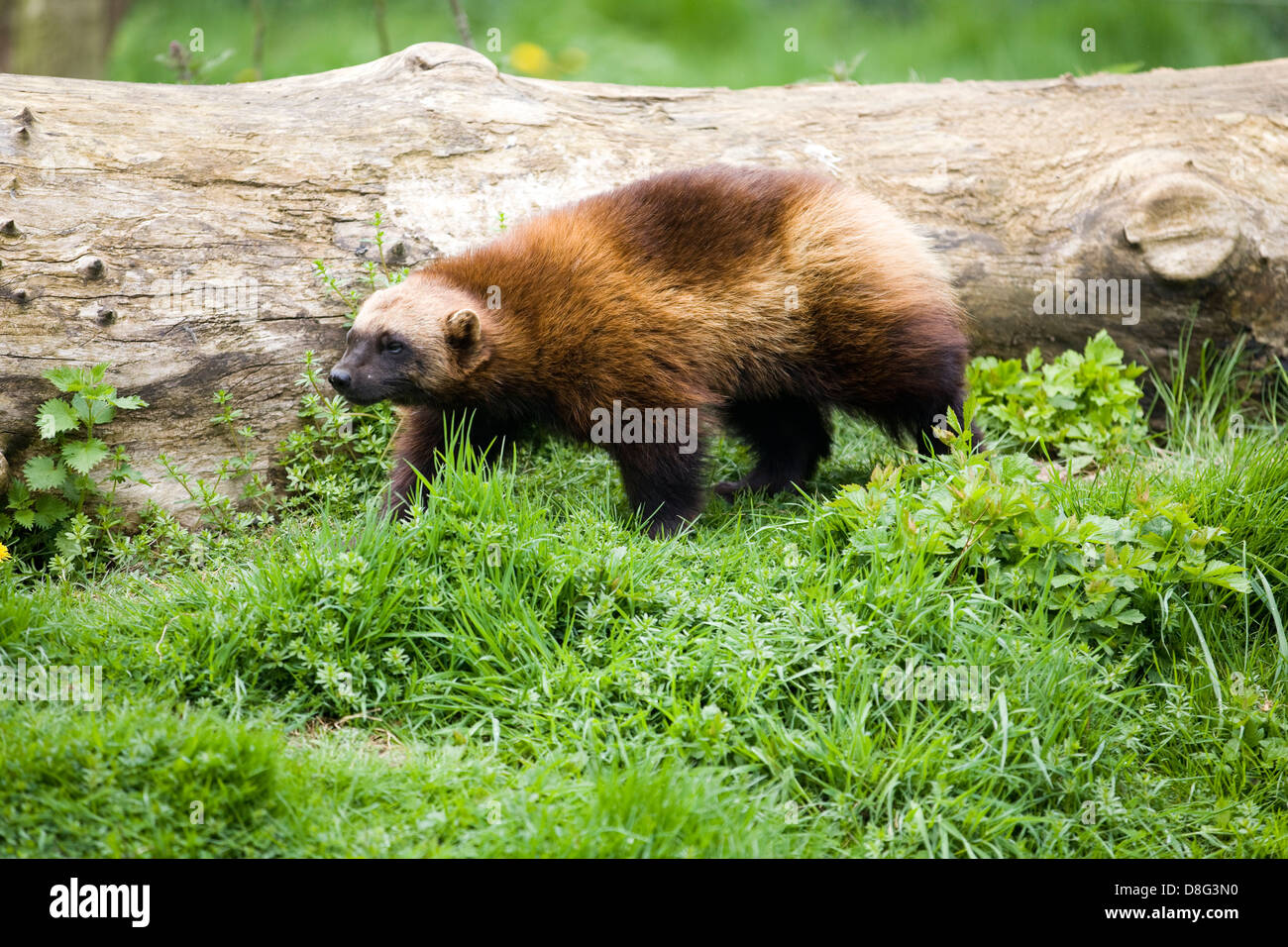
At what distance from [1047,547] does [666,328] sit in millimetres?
1669

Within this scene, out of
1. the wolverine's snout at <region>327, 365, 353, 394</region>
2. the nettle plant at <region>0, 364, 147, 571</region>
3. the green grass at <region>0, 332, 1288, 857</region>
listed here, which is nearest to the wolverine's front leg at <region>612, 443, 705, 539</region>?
the green grass at <region>0, 332, 1288, 857</region>

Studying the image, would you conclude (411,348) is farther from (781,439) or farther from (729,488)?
(781,439)

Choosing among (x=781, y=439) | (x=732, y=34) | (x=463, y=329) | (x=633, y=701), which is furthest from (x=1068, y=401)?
(x=732, y=34)

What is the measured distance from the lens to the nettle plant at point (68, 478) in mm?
4062

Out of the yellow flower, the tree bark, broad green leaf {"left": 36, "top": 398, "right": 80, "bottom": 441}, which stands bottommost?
broad green leaf {"left": 36, "top": 398, "right": 80, "bottom": 441}

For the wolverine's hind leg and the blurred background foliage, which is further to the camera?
the blurred background foliage

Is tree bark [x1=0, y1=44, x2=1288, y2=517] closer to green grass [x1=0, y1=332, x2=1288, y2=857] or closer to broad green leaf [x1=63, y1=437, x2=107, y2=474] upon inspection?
broad green leaf [x1=63, y1=437, x2=107, y2=474]

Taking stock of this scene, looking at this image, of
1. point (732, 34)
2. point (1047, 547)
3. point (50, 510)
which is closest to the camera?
point (1047, 547)

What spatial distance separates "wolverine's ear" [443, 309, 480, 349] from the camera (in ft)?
13.6

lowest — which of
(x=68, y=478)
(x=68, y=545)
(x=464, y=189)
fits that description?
(x=68, y=545)

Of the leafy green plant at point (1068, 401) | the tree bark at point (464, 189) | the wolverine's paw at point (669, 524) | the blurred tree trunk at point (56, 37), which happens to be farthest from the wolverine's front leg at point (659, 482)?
the blurred tree trunk at point (56, 37)

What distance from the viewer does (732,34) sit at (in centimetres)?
1064

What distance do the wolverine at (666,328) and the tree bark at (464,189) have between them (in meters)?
0.63
